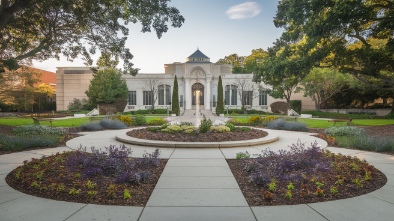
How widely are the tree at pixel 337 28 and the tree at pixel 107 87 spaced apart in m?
25.5

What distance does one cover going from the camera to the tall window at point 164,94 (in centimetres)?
3856

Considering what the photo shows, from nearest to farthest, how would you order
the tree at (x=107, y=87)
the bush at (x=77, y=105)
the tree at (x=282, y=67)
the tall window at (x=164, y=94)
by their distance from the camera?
the tree at (x=282, y=67)
the tree at (x=107, y=87)
the bush at (x=77, y=105)
the tall window at (x=164, y=94)

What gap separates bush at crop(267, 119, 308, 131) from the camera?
15688mm

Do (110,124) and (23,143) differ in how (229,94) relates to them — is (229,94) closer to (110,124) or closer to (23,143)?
(110,124)

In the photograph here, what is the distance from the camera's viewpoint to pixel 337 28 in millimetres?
11805

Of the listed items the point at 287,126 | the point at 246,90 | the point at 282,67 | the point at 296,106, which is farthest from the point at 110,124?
the point at 296,106

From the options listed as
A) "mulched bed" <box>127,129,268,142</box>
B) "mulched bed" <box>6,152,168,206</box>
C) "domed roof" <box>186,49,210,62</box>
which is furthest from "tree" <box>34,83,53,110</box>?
"mulched bed" <box>6,152,168,206</box>

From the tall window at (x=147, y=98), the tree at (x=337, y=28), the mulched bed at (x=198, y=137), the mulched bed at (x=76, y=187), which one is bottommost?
the mulched bed at (x=76, y=187)

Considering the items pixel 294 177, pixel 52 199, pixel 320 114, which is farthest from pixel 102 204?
pixel 320 114

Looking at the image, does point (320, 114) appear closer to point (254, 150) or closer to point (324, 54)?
point (324, 54)

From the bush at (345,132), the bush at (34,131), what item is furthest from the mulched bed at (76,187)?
the bush at (345,132)

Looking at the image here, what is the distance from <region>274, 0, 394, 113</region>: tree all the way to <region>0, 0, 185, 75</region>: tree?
596cm

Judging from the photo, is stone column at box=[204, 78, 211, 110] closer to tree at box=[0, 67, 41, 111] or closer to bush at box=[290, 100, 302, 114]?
bush at box=[290, 100, 302, 114]

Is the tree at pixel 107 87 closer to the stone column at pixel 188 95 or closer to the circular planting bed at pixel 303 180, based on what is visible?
the stone column at pixel 188 95
